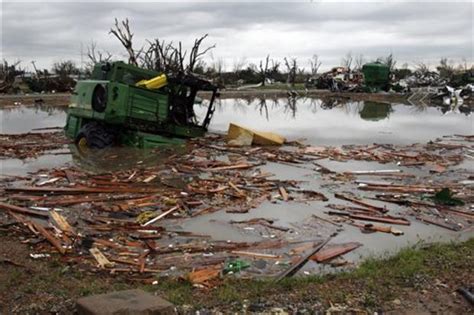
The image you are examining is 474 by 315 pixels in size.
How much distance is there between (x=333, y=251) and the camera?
312 inches

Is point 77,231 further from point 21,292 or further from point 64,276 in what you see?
point 21,292

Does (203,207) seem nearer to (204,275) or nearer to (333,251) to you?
(333,251)

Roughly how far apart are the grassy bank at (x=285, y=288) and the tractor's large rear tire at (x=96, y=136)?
1093cm

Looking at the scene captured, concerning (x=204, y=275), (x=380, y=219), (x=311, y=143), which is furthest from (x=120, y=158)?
(x=204, y=275)

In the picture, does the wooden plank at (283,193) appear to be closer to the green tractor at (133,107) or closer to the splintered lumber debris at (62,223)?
the splintered lumber debris at (62,223)

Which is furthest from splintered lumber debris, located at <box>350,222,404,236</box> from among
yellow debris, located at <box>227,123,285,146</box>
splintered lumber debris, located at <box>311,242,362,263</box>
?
yellow debris, located at <box>227,123,285,146</box>

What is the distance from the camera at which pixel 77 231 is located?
8.61 meters

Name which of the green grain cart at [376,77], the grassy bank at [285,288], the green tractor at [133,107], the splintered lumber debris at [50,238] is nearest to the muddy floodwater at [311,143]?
the green tractor at [133,107]

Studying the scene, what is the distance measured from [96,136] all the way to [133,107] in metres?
1.72

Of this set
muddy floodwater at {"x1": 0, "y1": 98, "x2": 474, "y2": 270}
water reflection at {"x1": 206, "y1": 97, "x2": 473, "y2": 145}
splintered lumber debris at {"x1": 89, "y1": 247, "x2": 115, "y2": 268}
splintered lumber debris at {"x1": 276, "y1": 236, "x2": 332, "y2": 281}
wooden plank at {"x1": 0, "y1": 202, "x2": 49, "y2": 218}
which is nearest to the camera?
splintered lumber debris at {"x1": 276, "y1": 236, "x2": 332, "y2": 281}

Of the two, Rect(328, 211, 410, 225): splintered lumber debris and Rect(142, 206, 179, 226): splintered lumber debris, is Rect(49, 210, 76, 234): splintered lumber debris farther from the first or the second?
Rect(328, 211, 410, 225): splintered lumber debris

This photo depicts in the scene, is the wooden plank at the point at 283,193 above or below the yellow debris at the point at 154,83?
below

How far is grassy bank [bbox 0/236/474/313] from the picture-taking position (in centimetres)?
553

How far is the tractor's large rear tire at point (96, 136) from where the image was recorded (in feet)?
58.5
